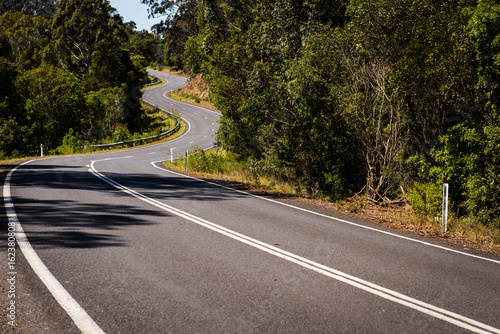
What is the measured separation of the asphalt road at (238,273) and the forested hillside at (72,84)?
105 ft

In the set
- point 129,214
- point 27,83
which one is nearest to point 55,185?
point 129,214

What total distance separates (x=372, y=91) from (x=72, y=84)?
3930 cm

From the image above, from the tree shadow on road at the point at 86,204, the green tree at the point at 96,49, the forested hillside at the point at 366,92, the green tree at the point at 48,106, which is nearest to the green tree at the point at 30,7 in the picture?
the green tree at the point at 96,49

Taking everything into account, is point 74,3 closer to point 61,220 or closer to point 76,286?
point 61,220

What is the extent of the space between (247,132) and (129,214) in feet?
39.7

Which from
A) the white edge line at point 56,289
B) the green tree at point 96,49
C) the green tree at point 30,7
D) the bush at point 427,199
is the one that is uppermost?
the green tree at point 30,7

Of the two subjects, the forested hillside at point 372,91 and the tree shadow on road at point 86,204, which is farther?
the forested hillside at point 372,91

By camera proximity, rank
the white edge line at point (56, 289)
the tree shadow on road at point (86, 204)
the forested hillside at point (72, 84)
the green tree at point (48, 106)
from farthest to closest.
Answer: the green tree at point (48, 106) → the forested hillside at point (72, 84) → the tree shadow on road at point (86, 204) → the white edge line at point (56, 289)

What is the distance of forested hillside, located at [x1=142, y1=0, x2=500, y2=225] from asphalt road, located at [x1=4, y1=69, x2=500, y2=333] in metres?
2.96

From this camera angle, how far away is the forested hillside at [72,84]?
39156mm

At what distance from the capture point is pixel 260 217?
30.3ft

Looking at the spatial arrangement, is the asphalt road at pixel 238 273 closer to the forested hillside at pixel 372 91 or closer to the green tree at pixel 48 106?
the forested hillside at pixel 372 91

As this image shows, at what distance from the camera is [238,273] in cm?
551

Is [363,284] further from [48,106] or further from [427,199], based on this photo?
[48,106]
